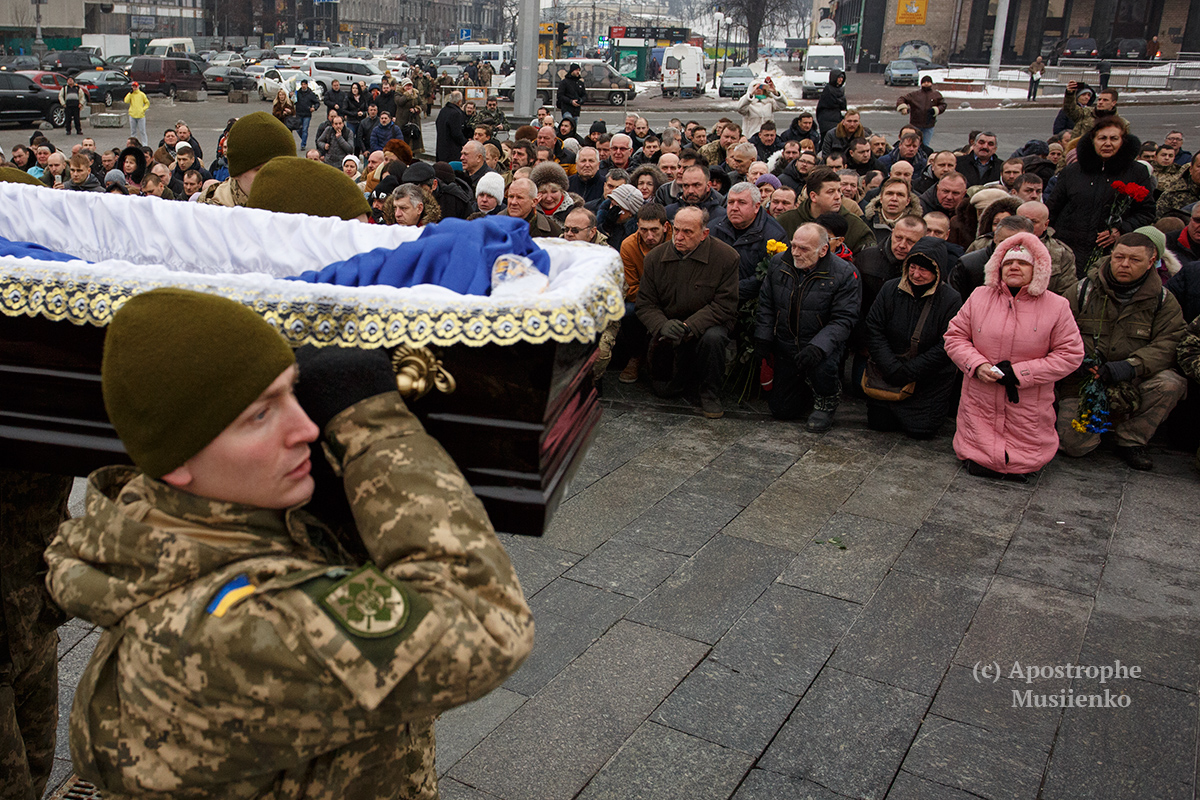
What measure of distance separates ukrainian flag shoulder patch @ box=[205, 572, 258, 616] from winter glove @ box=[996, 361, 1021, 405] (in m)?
4.99

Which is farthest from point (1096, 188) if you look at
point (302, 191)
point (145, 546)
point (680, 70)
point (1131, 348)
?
point (680, 70)

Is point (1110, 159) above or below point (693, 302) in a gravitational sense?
above

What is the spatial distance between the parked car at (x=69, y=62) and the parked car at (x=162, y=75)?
1.11 metres

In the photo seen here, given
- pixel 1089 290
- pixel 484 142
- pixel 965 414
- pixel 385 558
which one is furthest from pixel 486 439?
pixel 484 142

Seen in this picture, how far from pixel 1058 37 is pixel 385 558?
168ft

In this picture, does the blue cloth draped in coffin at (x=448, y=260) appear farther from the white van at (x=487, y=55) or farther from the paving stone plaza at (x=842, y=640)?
the white van at (x=487, y=55)

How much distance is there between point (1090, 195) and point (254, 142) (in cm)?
685

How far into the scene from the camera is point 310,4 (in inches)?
2712

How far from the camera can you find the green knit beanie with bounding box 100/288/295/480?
1.28 m

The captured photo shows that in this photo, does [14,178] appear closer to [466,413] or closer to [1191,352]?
[466,413]

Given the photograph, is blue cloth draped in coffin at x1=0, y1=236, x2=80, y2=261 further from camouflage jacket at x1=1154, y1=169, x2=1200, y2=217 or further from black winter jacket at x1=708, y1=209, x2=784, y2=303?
camouflage jacket at x1=1154, y1=169, x2=1200, y2=217

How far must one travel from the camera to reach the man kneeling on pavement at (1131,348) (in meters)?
5.73

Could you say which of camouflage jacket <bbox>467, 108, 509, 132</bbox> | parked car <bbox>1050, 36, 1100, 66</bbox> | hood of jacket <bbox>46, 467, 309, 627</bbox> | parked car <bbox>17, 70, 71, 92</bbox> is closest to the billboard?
parked car <bbox>1050, 36, 1100, 66</bbox>

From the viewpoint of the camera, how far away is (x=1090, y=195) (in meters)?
7.80
